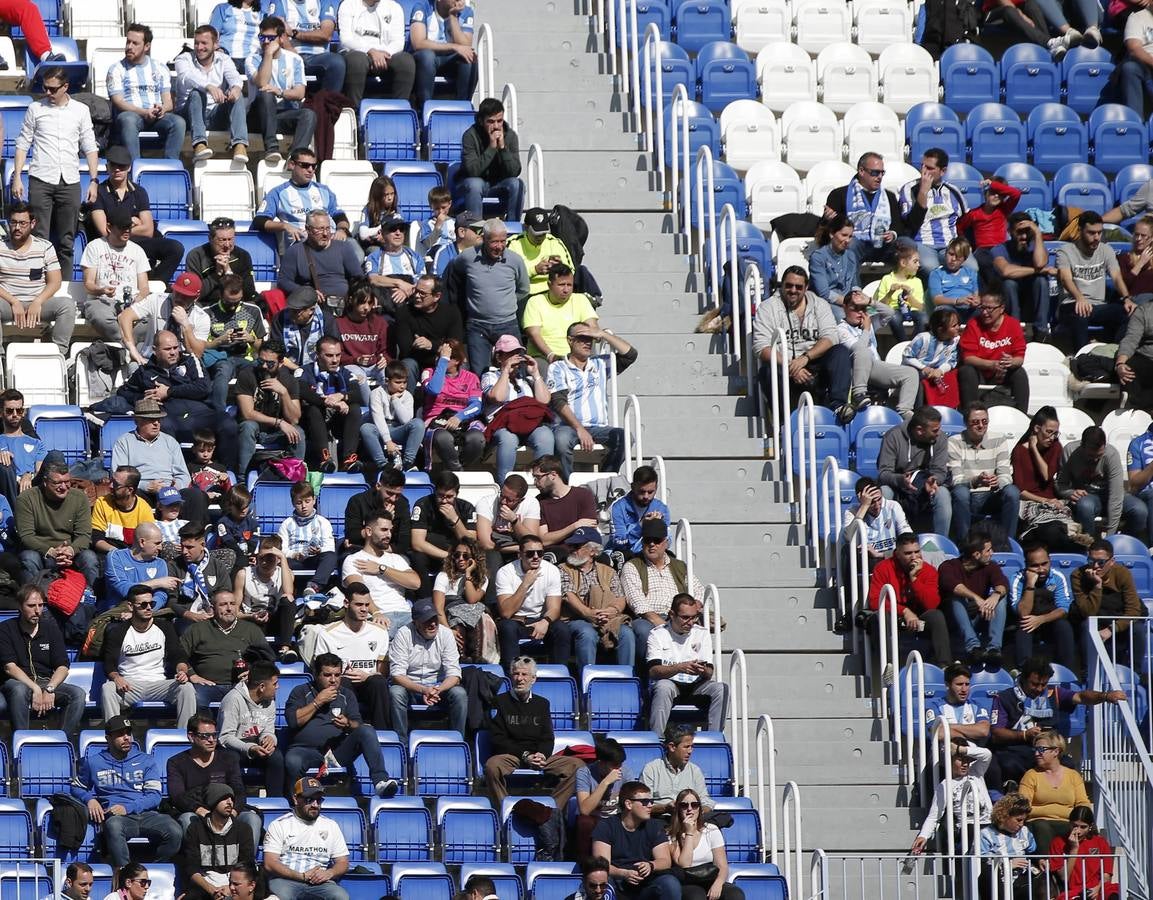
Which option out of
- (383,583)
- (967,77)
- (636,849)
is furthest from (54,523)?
(967,77)

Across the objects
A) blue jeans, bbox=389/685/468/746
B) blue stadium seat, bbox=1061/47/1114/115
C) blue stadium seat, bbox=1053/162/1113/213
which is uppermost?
blue stadium seat, bbox=1061/47/1114/115

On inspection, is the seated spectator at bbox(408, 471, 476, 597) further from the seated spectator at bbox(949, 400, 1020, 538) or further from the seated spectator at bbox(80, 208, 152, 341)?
the seated spectator at bbox(949, 400, 1020, 538)

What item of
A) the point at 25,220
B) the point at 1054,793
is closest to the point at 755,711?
the point at 1054,793

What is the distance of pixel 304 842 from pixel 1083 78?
10.8 metres

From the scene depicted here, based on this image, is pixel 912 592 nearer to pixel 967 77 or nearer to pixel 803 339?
pixel 803 339

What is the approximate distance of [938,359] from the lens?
1911 centimetres

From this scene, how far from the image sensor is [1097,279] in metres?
20.2

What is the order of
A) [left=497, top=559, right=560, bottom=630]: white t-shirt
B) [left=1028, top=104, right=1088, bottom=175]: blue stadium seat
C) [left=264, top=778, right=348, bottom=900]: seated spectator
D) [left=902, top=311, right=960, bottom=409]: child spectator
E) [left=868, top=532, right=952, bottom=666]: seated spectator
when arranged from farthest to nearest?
[left=1028, top=104, right=1088, bottom=175]: blue stadium seat → [left=902, top=311, right=960, bottom=409]: child spectator → [left=868, top=532, right=952, bottom=666]: seated spectator → [left=497, top=559, right=560, bottom=630]: white t-shirt → [left=264, top=778, right=348, bottom=900]: seated spectator

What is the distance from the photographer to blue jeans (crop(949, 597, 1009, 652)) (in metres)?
17.3

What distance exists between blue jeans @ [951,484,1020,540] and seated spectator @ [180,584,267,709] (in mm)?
5058

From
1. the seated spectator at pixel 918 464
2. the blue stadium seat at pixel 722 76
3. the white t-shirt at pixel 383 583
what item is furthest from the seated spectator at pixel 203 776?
the blue stadium seat at pixel 722 76

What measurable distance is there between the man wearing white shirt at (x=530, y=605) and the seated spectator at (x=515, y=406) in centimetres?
113

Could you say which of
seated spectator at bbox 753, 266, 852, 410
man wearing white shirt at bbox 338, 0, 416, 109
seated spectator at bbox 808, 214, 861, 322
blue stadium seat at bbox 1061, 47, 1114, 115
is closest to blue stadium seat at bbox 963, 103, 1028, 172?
blue stadium seat at bbox 1061, 47, 1114, 115

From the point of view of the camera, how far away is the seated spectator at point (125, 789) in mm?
14898
